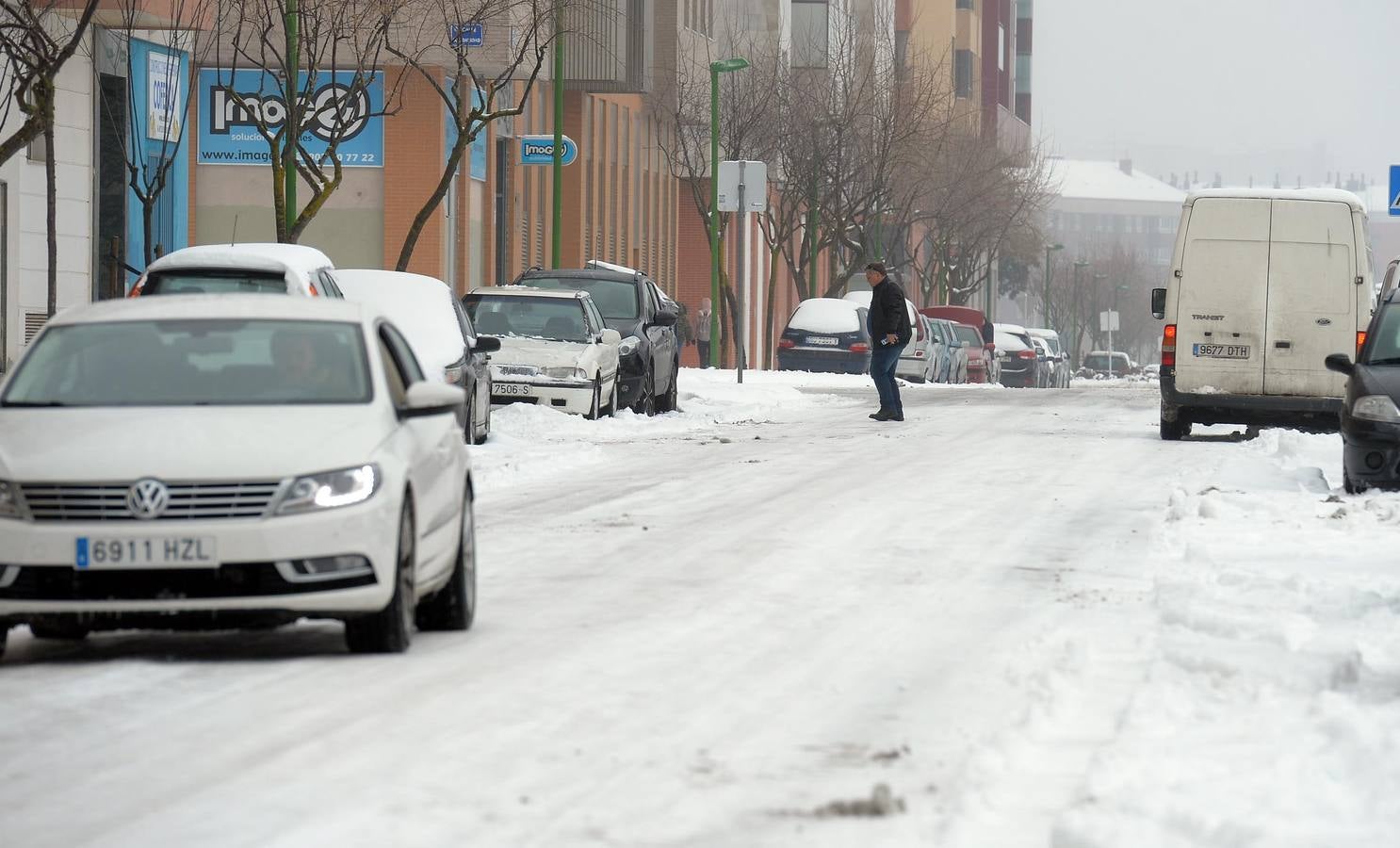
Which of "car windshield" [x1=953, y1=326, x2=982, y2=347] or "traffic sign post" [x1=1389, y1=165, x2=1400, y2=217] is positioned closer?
"traffic sign post" [x1=1389, y1=165, x2=1400, y2=217]

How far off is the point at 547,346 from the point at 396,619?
52.3 ft

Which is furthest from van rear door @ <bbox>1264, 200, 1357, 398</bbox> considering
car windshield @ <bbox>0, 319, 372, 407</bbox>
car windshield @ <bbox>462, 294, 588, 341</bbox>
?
car windshield @ <bbox>0, 319, 372, 407</bbox>

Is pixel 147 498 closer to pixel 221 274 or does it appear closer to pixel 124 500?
pixel 124 500

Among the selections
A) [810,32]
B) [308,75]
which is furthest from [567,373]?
[810,32]

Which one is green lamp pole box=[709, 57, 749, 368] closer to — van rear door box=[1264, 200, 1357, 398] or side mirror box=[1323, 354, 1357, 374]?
van rear door box=[1264, 200, 1357, 398]

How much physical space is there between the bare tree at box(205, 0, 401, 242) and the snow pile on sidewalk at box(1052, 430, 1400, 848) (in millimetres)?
15775

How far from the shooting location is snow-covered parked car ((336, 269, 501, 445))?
66.2 feet

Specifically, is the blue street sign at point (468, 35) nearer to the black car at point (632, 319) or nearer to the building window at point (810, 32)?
the black car at point (632, 319)

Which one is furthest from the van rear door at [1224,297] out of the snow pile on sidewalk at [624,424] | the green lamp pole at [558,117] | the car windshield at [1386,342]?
the green lamp pole at [558,117]

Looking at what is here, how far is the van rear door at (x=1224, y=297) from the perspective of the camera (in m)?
23.0

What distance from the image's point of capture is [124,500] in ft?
26.7

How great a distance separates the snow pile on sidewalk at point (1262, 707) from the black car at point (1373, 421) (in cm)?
298

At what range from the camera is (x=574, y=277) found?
91.0ft

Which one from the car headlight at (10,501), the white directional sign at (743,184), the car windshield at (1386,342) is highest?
the white directional sign at (743,184)
